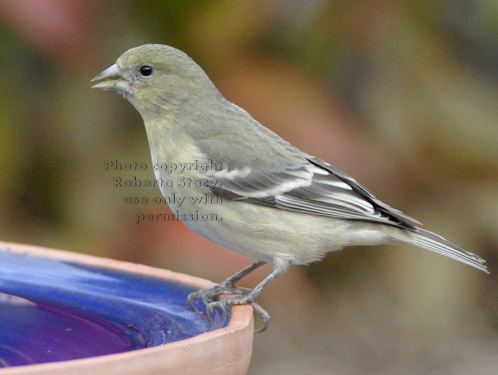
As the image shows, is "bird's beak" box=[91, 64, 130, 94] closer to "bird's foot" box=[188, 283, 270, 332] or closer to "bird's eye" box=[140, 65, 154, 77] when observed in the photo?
"bird's eye" box=[140, 65, 154, 77]

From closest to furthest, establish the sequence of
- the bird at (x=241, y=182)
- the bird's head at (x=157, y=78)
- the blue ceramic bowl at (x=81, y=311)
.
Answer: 1. the blue ceramic bowl at (x=81, y=311)
2. the bird at (x=241, y=182)
3. the bird's head at (x=157, y=78)

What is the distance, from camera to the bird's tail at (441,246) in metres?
3.61

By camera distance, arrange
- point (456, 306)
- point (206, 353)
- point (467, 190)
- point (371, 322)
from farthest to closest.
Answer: point (371, 322), point (456, 306), point (467, 190), point (206, 353)

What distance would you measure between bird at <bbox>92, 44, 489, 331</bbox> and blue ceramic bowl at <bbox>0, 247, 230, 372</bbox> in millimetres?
533

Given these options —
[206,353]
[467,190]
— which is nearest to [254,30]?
[467,190]

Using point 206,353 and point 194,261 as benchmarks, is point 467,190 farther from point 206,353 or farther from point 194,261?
point 206,353

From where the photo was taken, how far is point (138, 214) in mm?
4004

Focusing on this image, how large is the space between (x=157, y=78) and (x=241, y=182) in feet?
1.80

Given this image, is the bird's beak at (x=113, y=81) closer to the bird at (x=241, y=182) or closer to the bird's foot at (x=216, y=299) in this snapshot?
the bird at (x=241, y=182)

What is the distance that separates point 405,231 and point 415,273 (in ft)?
3.42

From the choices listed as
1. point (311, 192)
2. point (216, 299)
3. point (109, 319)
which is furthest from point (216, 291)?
point (311, 192)

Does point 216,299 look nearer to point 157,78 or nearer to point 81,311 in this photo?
point 81,311

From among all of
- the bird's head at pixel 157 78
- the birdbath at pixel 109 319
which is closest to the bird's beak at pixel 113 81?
the bird's head at pixel 157 78

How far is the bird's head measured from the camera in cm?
366
